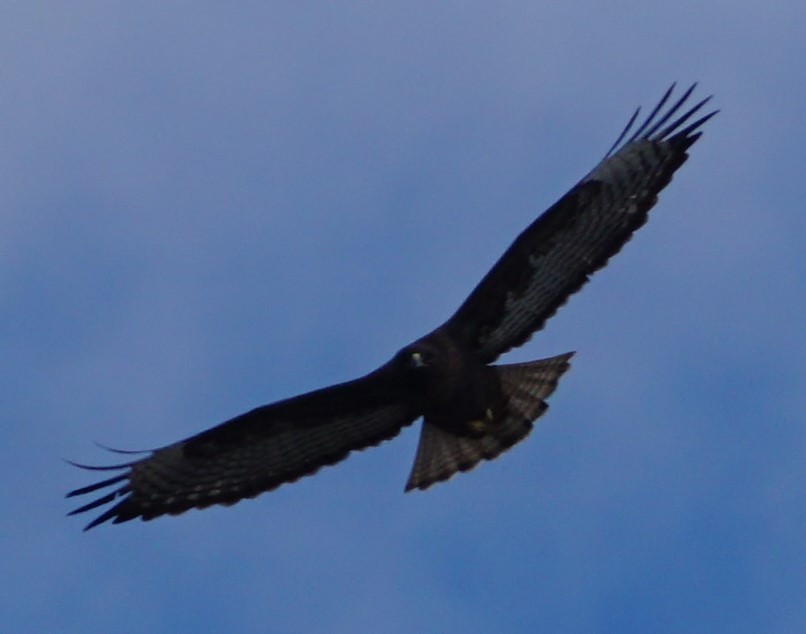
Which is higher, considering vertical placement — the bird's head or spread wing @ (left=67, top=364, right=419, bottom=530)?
spread wing @ (left=67, top=364, right=419, bottom=530)

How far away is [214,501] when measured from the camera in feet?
40.8

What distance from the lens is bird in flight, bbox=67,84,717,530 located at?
12047 millimetres

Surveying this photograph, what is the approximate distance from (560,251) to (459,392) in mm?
1243

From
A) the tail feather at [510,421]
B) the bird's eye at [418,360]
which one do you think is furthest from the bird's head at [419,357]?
the tail feather at [510,421]

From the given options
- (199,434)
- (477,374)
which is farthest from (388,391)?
(199,434)

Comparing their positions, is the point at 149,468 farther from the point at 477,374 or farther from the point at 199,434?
the point at 477,374

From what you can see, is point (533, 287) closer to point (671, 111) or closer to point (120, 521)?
point (671, 111)

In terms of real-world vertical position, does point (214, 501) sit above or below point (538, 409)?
above

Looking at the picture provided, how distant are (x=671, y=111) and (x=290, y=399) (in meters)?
3.48

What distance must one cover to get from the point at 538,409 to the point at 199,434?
2.51 metres

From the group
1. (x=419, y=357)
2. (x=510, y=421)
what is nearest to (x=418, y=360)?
(x=419, y=357)

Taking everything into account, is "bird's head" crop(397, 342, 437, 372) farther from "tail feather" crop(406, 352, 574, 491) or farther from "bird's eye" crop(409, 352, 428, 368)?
"tail feather" crop(406, 352, 574, 491)

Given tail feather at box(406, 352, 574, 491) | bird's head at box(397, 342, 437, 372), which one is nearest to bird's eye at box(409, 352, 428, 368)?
bird's head at box(397, 342, 437, 372)

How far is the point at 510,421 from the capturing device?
12344mm
